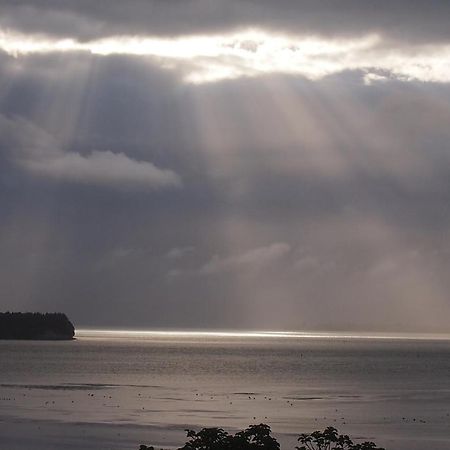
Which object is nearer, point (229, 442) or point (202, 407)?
point (229, 442)

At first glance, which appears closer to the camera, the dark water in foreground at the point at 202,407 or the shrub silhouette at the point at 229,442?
the shrub silhouette at the point at 229,442

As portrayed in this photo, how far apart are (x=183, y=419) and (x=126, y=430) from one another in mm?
9164

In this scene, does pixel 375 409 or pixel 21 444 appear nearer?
pixel 21 444

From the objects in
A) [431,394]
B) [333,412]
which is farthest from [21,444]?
[431,394]

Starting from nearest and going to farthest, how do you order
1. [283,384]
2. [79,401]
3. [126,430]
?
1. [126,430]
2. [79,401]
3. [283,384]

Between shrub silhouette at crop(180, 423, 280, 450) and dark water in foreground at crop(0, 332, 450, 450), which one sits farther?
dark water in foreground at crop(0, 332, 450, 450)

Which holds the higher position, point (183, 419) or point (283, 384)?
point (283, 384)

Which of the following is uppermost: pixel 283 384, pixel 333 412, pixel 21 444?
pixel 283 384

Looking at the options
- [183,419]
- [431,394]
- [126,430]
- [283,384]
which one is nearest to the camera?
[126,430]

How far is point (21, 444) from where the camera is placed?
74000 millimetres

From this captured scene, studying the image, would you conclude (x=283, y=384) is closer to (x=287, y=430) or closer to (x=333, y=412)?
(x=333, y=412)

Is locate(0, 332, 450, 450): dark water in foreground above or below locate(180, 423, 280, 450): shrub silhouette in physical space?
above

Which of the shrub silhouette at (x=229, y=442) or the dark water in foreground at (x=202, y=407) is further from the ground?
the dark water in foreground at (x=202, y=407)

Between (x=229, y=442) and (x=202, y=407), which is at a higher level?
(x=202, y=407)
